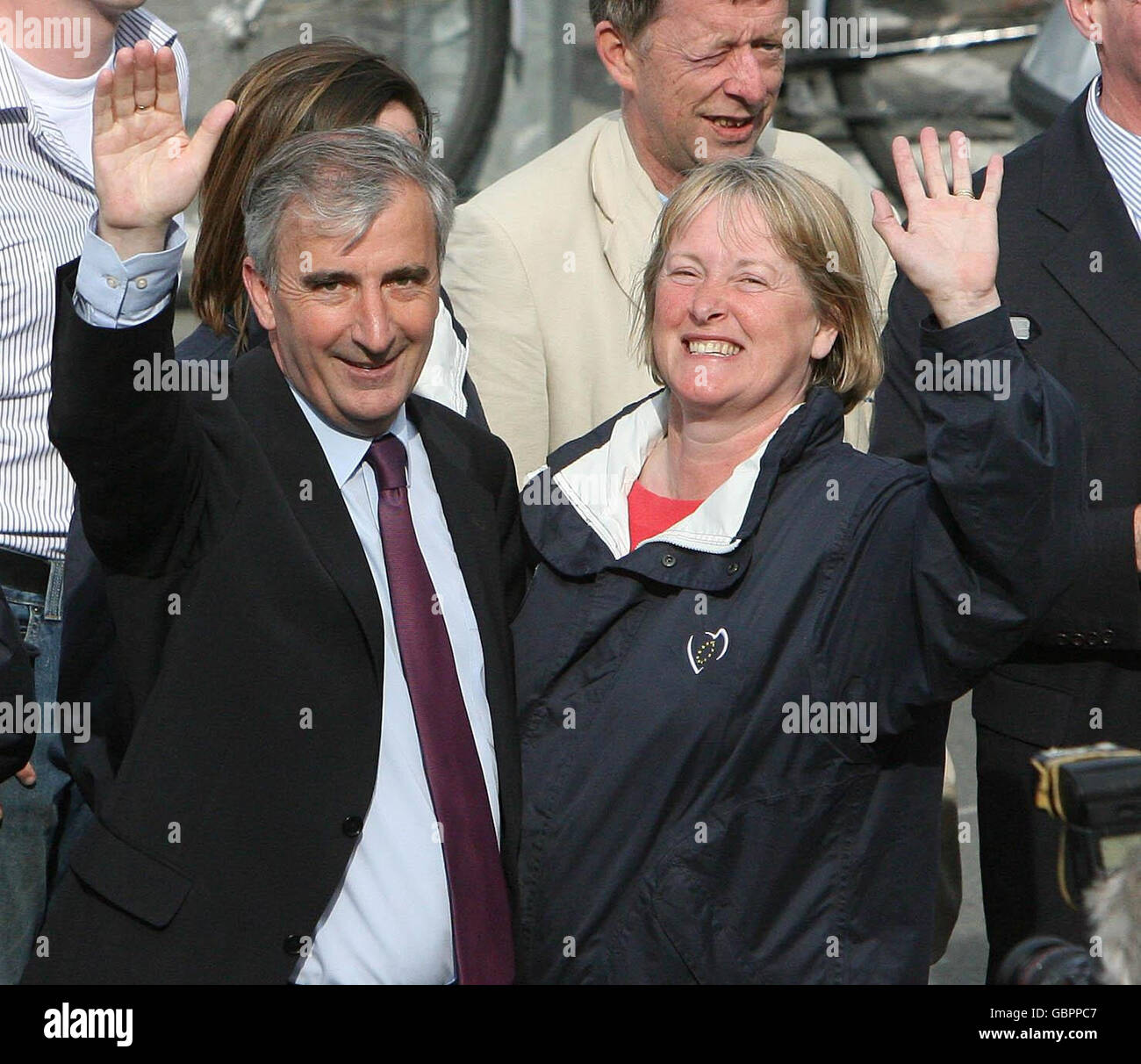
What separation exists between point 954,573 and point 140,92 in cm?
117

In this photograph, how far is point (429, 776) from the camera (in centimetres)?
234

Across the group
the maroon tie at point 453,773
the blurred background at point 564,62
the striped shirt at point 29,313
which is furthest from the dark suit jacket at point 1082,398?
the blurred background at point 564,62

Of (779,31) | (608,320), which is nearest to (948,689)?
(608,320)

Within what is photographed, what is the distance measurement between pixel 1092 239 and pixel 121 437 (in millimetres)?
1546

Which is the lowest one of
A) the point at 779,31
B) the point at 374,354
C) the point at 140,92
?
the point at 374,354

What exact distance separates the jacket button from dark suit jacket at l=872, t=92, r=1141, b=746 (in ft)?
3.56

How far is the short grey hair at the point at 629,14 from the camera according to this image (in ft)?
11.0

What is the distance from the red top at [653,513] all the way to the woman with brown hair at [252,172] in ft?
1.63

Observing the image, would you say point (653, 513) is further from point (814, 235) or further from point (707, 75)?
point (707, 75)

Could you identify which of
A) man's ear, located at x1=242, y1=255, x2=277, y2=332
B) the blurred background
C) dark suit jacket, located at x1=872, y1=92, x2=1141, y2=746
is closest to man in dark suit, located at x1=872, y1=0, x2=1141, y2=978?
dark suit jacket, located at x1=872, y1=92, x2=1141, y2=746

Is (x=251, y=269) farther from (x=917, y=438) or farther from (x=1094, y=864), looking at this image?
(x=1094, y=864)

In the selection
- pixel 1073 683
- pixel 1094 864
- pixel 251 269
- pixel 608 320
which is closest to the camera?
pixel 1094 864

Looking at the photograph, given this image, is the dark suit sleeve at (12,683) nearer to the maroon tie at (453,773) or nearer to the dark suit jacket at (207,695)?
the dark suit jacket at (207,695)

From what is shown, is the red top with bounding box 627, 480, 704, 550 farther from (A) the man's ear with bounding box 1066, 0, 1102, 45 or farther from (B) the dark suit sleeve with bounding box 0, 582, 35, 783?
(A) the man's ear with bounding box 1066, 0, 1102, 45
